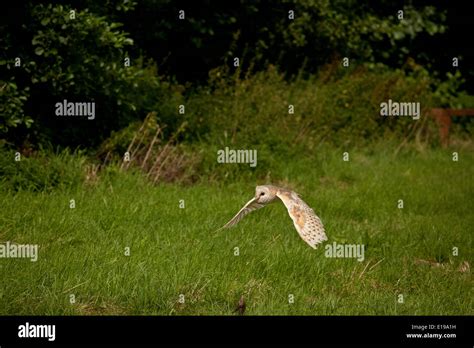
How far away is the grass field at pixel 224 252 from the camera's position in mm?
7328

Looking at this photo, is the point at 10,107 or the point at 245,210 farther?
the point at 10,107

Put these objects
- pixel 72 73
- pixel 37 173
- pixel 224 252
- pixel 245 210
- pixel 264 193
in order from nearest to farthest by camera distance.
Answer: pixel 224 252, pixel 264 193, pixel 245 210, pixel 37 173, pixel 72 73

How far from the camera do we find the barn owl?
324 inches

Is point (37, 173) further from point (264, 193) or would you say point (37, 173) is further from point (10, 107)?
point (264, 193)

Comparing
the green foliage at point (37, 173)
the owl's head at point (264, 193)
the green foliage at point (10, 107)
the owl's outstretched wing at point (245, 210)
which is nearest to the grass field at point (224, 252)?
the owl's outstretched wing at point (245, 210)

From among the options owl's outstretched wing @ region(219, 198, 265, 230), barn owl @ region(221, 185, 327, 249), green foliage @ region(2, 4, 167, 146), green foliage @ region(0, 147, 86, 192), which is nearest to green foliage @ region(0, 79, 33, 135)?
green foliage @ region(2, 4, 167, 146)

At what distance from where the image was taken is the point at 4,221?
30.2 ft

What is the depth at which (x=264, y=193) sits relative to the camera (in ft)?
29.2

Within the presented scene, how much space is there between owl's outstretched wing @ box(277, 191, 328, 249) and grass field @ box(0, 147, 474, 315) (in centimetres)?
34

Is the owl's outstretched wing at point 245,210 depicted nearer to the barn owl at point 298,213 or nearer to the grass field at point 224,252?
the barn owl at point 298,213

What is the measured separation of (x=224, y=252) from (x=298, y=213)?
34.0 inches

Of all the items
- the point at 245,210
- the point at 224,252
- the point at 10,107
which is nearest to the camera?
the point at 224,252

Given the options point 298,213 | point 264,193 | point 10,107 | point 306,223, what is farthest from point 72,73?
point 306,223
